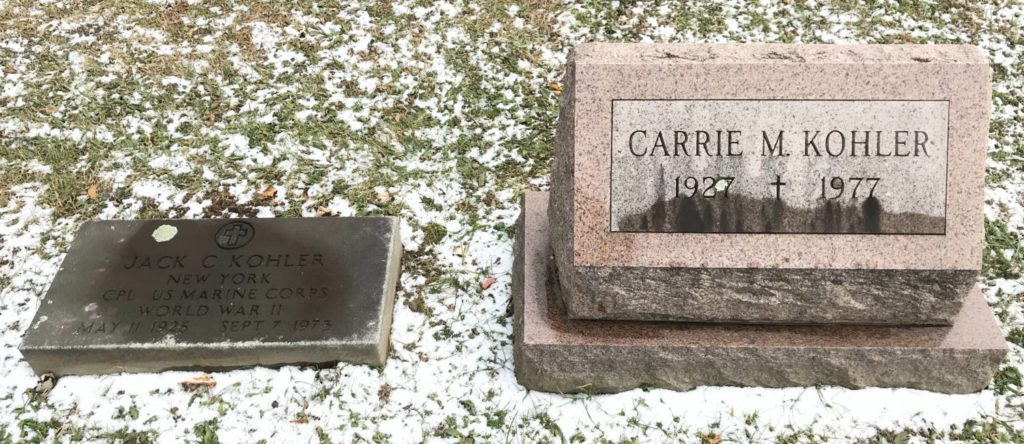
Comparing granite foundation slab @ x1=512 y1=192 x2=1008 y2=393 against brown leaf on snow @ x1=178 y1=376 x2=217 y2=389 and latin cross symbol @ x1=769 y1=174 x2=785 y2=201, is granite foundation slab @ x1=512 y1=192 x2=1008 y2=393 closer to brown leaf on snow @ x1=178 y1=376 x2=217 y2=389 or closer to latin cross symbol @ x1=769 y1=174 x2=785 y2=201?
latin cross symbol @ x1=769 y1=174 x2=785 y2=201

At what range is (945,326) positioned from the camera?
283 cm

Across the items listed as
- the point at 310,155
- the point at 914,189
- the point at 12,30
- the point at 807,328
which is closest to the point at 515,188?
the point at 310,155

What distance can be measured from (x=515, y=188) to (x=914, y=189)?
90.7 inches

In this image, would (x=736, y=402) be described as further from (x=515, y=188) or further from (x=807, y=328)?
(x=515, y=188)

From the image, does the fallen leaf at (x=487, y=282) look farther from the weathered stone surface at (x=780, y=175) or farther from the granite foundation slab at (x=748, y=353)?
the weathered stone surface at (x=780, y=175)

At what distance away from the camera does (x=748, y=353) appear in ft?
9.34

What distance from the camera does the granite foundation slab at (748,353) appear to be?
2.80 meters

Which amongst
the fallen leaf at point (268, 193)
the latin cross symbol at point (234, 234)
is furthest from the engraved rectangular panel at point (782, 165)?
the fallen leaf at point (268, 193)

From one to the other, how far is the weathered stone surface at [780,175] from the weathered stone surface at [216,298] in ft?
3.70

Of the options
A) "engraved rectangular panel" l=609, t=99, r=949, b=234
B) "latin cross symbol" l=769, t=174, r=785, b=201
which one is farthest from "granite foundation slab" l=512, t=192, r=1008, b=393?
"latin cross symbol" l=769, t=174, r=785, b=201

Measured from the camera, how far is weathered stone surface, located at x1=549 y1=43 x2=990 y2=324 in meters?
2.54

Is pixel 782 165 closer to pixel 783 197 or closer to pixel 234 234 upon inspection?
pixel 783 197

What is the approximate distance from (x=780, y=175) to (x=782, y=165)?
0.13ft

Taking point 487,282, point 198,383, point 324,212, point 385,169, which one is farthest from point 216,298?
point 385,169
